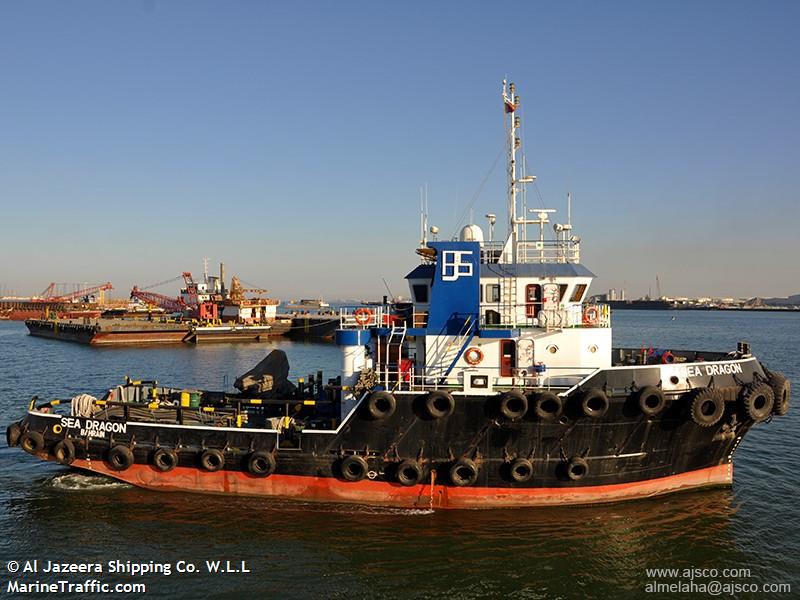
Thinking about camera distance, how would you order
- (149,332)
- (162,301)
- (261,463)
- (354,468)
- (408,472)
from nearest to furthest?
(408,472) → (354,468) → (261,463) → (149,332) → (162,301)

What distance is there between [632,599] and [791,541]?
4.66 meters

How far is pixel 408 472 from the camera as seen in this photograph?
1288 cm

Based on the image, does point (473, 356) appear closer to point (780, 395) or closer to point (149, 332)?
point (780, 395)

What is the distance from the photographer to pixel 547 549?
11.6 metres

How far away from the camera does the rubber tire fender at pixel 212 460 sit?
13625 mm

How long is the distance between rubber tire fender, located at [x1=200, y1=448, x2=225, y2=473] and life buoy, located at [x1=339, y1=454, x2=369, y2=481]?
9.93 feet

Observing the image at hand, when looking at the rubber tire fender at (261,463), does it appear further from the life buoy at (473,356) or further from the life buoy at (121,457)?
the life buoy at (473,356)

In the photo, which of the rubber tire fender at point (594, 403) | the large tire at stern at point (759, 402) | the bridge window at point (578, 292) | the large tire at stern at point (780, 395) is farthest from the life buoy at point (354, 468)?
the large tire at stern at point (780, 395)

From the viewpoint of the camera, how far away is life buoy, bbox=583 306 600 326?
44.8 ft

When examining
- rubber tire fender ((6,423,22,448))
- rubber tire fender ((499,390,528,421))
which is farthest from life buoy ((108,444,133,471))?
rubber tire fender ((499,390,528,421))

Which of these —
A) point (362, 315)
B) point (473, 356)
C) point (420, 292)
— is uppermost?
point (420, 292)

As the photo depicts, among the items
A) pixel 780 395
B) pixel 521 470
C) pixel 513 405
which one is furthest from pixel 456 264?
pixel 780 395

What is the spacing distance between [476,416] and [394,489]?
8.49ft

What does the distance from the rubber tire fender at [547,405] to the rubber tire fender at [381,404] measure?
10.3 ft
